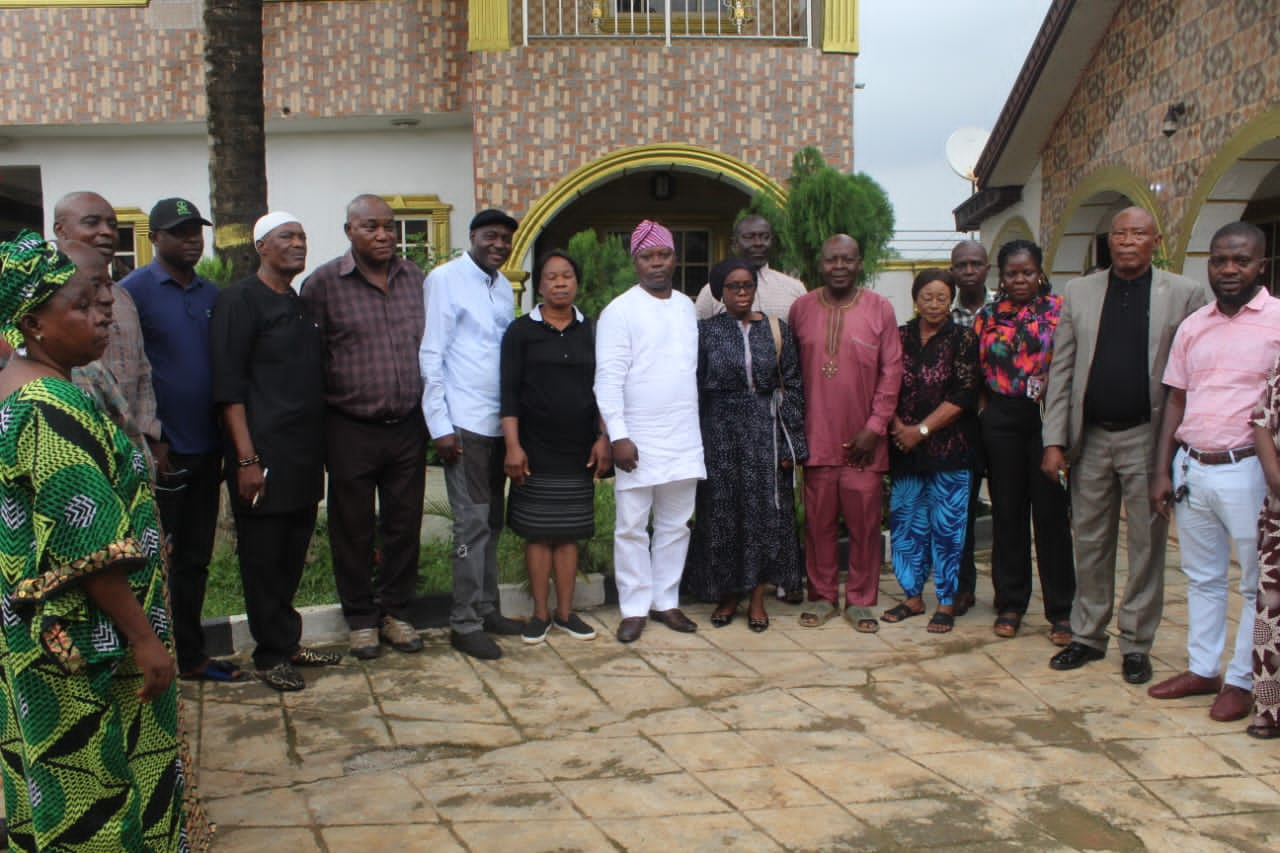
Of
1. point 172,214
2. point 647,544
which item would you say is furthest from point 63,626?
point 647,544

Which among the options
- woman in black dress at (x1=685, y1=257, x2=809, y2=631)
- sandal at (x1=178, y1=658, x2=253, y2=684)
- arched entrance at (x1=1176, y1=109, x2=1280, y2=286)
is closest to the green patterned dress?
sandal at (x1=178, y1=658, x2=253, y2=684)

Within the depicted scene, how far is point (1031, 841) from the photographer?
3.53 meters

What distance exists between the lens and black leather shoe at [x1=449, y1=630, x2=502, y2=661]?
5410mm

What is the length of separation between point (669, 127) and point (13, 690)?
972cm

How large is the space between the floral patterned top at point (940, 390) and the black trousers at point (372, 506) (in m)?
2.39

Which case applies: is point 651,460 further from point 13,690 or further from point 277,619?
point 13,690

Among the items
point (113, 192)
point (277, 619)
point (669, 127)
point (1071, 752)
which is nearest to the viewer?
point (1071, 752)

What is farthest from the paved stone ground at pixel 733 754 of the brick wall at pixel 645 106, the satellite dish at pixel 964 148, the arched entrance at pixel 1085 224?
the satellite dish at pixel 964 148

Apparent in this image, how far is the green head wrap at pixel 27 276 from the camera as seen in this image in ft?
8.54

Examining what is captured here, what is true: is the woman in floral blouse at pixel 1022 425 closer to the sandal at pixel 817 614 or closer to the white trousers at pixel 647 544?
the sandal at pixel 817 614

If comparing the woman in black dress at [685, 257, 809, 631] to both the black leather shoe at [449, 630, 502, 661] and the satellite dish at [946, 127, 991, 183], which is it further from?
the satellite dish at [946, 127, 991, 183]

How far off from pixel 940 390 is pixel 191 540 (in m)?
3.53

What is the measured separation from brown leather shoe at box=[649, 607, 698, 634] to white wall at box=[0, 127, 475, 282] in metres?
7.69

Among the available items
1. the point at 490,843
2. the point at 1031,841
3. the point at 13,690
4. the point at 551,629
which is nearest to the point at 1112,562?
the point at 1031,841
